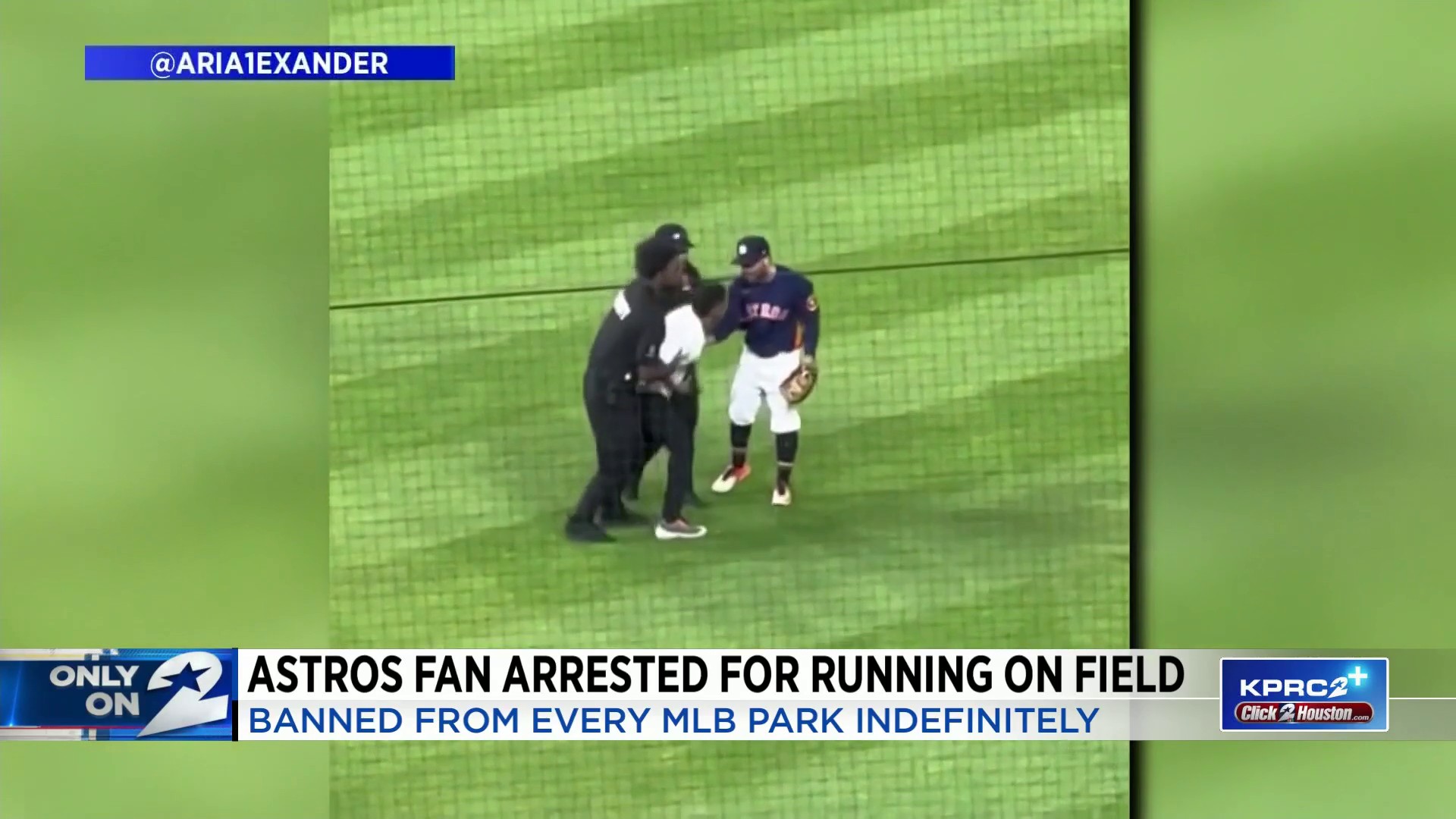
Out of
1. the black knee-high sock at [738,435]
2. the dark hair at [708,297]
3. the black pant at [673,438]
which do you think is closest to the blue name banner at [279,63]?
the dark hair at [708,297]

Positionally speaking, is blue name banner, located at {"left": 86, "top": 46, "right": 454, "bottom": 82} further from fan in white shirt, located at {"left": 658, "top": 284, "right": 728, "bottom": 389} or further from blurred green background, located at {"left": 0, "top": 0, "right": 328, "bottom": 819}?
fan in white shirt, located at {"left": 658, "top": 284, "right": 728, "bottom": 389}

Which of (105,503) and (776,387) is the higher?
(776,387)

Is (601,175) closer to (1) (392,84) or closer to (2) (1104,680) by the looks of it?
(1) (392,84)

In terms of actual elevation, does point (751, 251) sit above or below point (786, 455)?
above

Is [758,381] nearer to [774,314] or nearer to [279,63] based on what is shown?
[774,314]

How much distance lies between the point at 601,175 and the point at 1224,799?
1619 millimetres

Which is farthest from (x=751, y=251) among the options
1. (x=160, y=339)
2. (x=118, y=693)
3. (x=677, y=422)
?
(x=118, y=693)

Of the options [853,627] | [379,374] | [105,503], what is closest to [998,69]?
[853,627]

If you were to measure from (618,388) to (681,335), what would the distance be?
148 mm

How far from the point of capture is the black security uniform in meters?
2.04

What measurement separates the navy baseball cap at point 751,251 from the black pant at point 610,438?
30 centimetres

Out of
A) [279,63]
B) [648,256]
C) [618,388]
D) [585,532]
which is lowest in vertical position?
[585,532]

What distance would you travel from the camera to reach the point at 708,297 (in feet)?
6.70

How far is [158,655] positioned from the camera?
81.7 inches
